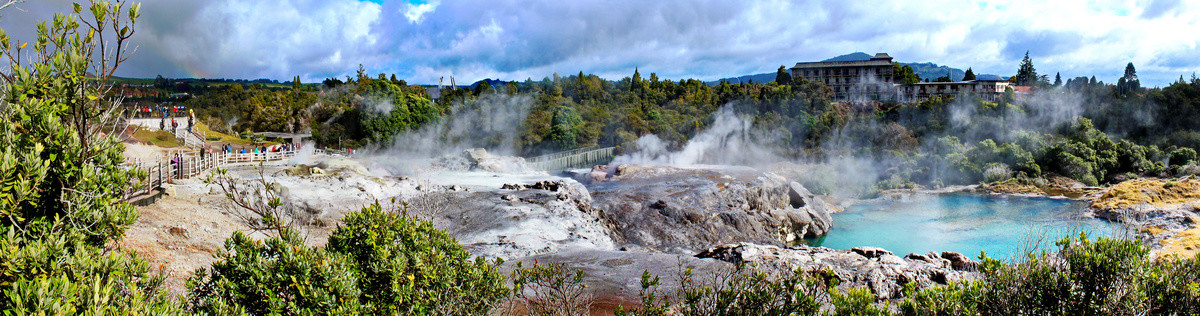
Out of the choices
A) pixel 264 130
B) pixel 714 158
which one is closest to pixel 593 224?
pixel 714 158

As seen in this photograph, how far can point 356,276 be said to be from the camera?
4992 millimetres

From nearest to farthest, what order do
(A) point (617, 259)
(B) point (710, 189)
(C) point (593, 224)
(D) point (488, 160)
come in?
(A) point (617, 259) < (C) point (593, 224) < (B) point (710, 189) < (D) point (488, 160)

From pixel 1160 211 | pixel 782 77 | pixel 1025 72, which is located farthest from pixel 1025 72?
pixel 1160 211

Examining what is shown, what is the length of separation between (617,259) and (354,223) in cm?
1031

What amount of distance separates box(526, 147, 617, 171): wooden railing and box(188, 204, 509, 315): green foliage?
32007mm

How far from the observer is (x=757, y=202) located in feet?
82.8

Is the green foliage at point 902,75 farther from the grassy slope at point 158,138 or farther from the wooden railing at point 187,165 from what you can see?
the grassy slope at point 158,138

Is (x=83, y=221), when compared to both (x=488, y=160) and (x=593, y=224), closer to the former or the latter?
(x=593, y=224)

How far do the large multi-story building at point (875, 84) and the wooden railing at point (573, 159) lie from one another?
21990 mm

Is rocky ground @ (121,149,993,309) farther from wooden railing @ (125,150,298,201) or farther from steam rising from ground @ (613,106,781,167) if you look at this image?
steam rising from ground @ (613,106,781,167)

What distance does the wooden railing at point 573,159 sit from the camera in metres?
39.8

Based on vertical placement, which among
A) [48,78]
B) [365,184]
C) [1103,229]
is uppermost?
[48,78]

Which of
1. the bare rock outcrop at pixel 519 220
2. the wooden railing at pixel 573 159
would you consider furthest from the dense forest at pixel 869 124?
the bare rock outcrop at pixel 519 220

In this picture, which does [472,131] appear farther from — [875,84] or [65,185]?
[65,185]
